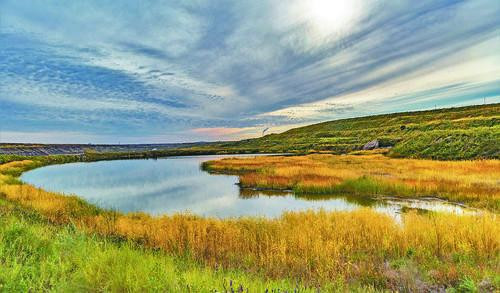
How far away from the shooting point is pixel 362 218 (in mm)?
10664

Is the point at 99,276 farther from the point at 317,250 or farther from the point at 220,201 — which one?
the point at 220,201

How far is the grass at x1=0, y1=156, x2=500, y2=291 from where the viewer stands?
208 inches

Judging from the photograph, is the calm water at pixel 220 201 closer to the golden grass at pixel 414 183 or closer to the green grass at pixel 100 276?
the golden grass at pixel 414 183

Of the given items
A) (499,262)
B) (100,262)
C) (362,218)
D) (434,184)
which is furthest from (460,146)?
(100,262)

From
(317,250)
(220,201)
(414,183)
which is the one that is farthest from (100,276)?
(414,183)

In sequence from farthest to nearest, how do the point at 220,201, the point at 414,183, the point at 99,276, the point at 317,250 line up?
the point at 220,201 < the point at 414,183 < the point at 317,250 < the point at 99,276

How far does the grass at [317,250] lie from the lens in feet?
17.4

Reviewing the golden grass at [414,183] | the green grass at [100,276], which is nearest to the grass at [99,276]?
the green grass at [100,276]

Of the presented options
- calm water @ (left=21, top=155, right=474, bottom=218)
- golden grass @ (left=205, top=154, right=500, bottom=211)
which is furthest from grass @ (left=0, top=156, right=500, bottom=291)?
golden grass @ (left=205, top=154, right=500, bottom=211)

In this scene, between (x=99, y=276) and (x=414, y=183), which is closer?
(x=99, y=276)

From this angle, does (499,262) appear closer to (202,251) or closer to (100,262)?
(202,251)

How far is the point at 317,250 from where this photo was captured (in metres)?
7.38

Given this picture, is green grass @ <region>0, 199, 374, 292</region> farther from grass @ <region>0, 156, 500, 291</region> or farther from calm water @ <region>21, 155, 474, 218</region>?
calm water @ <region>21, 155, 474, 218</region>

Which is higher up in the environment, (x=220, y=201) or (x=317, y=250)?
(x=317, y=250)
